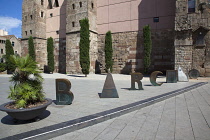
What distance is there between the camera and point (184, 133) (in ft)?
9.09

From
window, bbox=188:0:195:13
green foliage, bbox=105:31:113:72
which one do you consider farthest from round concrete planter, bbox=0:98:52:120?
window, bbox=188:0:195:13

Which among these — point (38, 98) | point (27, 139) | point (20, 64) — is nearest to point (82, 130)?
point (27, 139)

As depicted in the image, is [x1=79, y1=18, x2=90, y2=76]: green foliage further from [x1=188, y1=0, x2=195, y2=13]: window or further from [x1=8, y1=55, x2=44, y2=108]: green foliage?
[x1=8, y1=55, x2=44, y2=108]: green foliage

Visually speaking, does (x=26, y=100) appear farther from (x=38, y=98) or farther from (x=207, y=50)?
(x=207, y=50)

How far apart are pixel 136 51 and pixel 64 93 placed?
43.2ft

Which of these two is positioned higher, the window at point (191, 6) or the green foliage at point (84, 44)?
the window at point (191, 6)

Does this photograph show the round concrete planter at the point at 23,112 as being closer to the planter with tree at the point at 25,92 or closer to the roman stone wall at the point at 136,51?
the planter with tree at the point at 25,92

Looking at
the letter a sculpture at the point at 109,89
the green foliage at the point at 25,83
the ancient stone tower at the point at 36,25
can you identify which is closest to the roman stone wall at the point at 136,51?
the ancient stone tower at the point at 36,25

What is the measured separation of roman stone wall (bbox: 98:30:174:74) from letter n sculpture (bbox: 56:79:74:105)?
1267 cm

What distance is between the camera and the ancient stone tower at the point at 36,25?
67.8 feet

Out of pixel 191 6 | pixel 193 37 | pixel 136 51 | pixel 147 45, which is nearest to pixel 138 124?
pixel 147 45

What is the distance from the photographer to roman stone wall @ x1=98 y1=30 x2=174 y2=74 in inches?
604

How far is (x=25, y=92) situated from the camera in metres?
3.13

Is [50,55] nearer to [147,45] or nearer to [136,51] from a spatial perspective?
[136,51]
